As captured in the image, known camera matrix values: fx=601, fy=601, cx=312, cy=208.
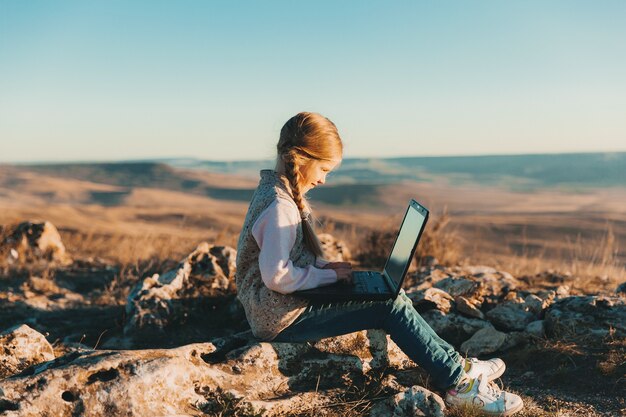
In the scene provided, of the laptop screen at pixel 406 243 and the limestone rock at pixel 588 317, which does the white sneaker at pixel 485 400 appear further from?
the limestone rock at pixel 588 317

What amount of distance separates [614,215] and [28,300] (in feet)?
102

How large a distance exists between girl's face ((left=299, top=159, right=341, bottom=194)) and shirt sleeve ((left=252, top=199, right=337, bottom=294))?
0.84 feet

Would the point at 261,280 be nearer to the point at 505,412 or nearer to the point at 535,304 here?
the point at 505,412

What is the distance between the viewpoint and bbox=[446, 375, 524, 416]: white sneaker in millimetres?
3721

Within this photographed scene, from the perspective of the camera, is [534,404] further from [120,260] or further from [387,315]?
[120,260]

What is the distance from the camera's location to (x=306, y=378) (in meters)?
4.00

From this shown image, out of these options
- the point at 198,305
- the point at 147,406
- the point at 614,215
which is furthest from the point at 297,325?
the point at 614,215

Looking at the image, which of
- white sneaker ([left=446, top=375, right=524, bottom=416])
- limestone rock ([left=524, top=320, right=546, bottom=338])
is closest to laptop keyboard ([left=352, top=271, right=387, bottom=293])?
white sneaker ([left=446, top=375, right=524, bottom=416])

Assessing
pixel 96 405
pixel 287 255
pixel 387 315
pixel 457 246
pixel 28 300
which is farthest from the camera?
pixel 457 246

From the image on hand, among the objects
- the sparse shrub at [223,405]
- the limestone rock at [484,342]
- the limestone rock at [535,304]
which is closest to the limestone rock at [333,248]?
the limestone rock at [535,304]

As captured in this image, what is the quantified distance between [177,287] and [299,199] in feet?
8.94

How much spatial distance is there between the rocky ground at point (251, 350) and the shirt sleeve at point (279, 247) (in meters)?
0.62

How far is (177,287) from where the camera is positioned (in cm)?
602

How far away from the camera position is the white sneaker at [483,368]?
387cm
